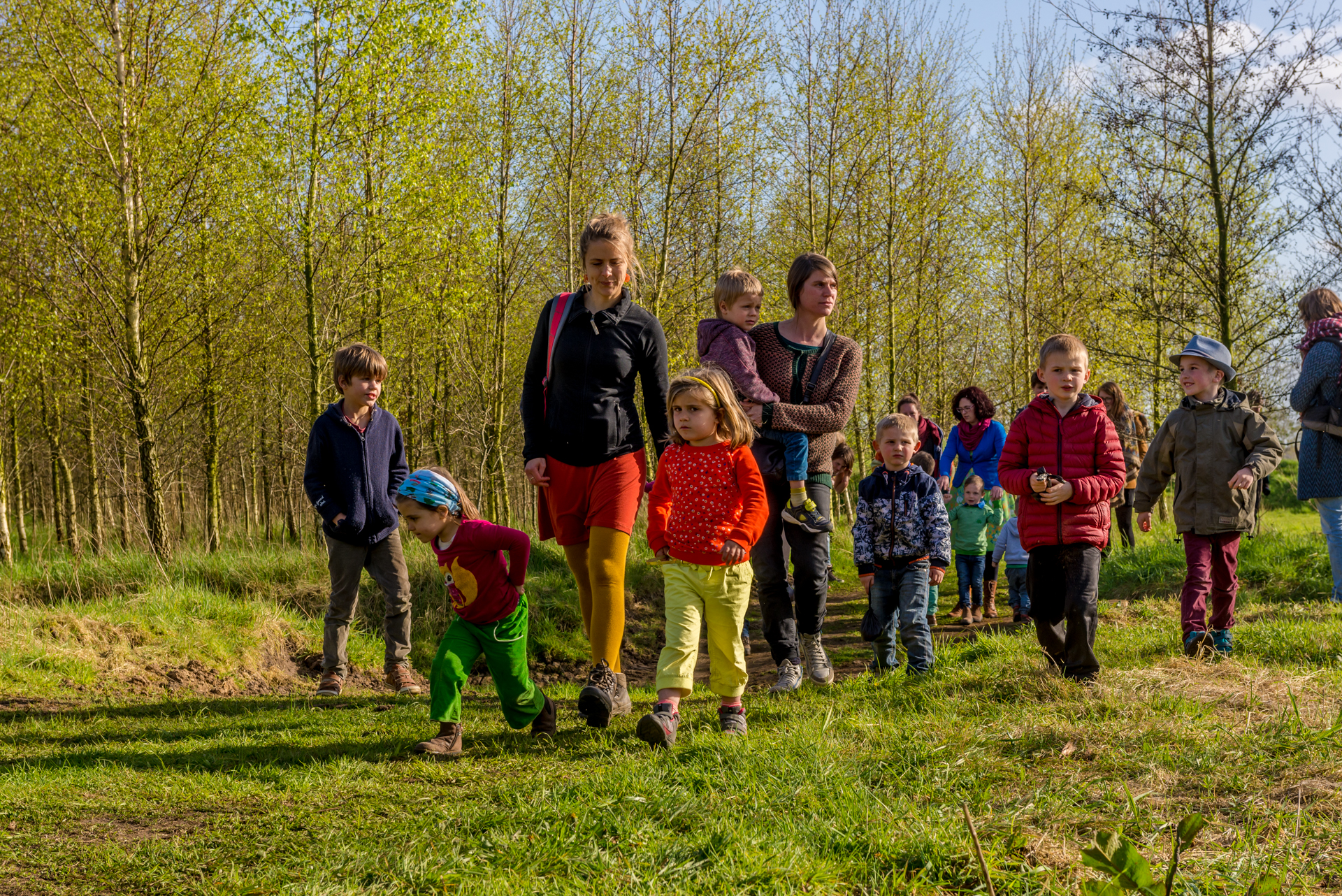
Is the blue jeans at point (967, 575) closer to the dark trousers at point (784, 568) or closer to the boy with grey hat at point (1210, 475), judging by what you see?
the boy with grey hat at point (1210, 475)

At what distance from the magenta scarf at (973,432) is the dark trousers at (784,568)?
4.08 meters

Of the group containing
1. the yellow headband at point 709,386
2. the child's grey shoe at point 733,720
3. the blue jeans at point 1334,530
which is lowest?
the child's grey shoe at point 733,720

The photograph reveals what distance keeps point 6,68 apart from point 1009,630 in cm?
1516

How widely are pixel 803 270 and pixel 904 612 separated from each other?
87.6 inches

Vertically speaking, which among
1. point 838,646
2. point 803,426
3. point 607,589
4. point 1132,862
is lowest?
point 838,646

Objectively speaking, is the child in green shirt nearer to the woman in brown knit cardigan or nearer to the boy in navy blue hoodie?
the woman in brown knit cardigan

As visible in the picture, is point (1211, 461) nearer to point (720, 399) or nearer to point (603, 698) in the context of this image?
point (720, 399)

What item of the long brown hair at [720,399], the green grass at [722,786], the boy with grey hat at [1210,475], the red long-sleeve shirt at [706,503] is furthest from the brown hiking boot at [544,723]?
the boy with grey hat at [1210,475]

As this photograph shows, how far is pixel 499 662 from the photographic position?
4523mm

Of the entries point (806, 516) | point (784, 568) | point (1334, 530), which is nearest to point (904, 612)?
point (784, 568)

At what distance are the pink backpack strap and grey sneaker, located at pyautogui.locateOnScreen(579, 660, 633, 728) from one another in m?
1.55

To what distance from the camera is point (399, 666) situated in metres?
6.59

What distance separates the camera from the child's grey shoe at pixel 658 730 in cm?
415

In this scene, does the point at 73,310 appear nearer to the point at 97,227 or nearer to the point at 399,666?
the point at 97,227
